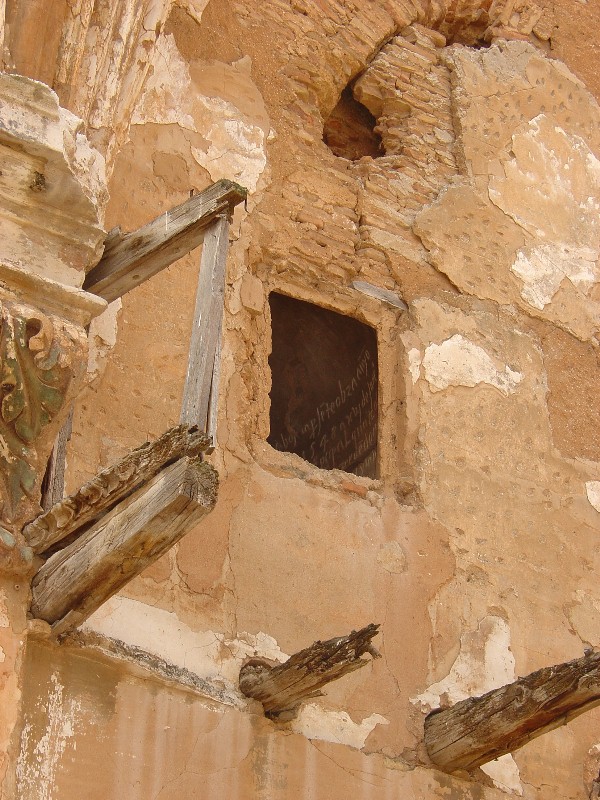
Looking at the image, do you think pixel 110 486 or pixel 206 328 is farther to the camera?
pixel 206 328

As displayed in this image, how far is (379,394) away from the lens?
6.83 meters

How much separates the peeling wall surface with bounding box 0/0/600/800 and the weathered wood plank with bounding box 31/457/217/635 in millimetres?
127

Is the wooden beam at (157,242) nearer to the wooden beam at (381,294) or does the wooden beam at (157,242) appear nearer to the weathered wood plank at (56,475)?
the weathered wood plank at (56,475)

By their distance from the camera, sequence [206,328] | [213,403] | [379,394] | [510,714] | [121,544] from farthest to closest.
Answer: [379,394] → [510,714] → [206,328] → [213,403] → [121,544]

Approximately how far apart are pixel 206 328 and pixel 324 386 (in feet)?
10.4

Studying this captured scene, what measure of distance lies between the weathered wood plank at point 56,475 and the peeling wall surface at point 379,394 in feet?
0.73

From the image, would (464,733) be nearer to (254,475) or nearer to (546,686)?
(546,686)

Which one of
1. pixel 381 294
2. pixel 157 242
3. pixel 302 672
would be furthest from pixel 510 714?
pixel 381 294

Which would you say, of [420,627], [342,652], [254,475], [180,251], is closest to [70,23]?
[180,251]

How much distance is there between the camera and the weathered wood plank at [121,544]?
14.0 ft

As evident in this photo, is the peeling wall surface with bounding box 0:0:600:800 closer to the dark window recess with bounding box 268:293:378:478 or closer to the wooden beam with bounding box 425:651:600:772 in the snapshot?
the wooden beam with bounding box 425:651:600:772

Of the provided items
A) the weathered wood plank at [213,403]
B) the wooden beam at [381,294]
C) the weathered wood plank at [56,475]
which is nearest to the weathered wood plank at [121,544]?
the weathered wood plank at [213,403]

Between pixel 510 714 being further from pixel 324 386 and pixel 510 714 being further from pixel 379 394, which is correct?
pixel 324 386

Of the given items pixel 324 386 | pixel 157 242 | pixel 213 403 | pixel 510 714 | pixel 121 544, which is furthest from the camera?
pixel 324 386
